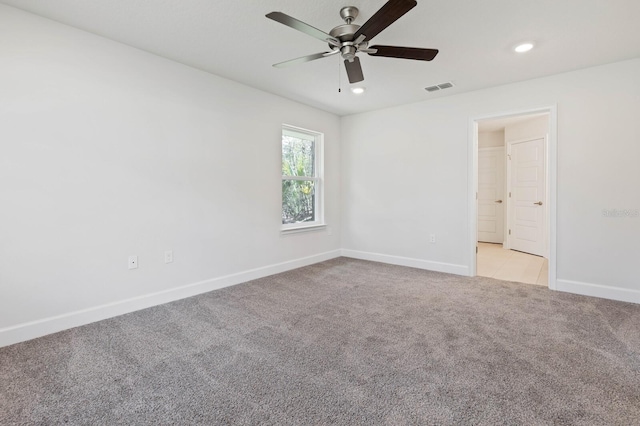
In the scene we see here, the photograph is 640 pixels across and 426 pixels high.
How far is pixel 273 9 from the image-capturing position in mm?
2236

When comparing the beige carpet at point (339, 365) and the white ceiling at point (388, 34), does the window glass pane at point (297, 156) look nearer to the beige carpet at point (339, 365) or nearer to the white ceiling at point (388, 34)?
the white ceiling at point (388, 34)

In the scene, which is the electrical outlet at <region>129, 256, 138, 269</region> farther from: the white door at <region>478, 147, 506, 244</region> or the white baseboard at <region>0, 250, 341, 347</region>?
the white door at <region>478, 147, 506, 244</region>

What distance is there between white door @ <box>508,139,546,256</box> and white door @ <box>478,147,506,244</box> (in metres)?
0.53

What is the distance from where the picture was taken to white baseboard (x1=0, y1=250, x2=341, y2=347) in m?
2.31

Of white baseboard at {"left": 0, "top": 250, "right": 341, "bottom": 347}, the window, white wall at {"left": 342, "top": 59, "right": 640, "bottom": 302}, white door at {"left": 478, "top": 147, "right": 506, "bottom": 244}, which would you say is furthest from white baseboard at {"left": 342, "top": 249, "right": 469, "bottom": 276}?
white door at {"left": 478, "top": 147, "right": 506, "bottom": 244}

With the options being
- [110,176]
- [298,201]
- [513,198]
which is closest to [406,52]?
[110,176]

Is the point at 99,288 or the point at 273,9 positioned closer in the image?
the point at 273,9

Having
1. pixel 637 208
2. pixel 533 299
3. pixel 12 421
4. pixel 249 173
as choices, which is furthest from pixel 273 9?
pixel 637 208

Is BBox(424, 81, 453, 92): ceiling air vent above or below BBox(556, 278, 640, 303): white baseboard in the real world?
above

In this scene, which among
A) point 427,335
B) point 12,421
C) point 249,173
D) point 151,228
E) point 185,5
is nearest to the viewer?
point 12,421

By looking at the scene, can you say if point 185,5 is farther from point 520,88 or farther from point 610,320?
point 610,320

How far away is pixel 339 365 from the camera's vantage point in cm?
197

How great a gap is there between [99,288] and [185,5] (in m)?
2.37

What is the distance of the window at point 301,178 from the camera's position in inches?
179
